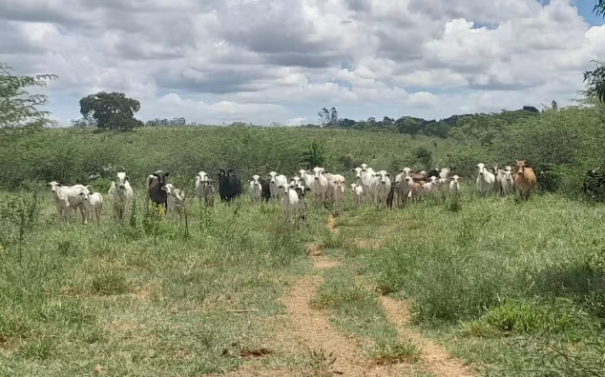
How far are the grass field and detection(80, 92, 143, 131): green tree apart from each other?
177 feet

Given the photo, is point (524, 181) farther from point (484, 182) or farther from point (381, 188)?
point (381, 188)

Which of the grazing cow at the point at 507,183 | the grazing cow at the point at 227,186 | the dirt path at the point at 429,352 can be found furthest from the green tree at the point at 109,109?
the dirt path at the point at 429,352

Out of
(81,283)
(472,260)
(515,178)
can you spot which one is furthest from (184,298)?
(515,178)

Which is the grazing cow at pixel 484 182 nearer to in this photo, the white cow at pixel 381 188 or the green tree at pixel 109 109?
the white cow at pixel 381 188

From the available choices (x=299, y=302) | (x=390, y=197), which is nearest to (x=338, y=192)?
(x=390, y=197)

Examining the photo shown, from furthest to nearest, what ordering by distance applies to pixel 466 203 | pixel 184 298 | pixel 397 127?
pixel 397 127 < pixel 466 203 < pixel 184 298

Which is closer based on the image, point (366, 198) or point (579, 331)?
point (579, 331)

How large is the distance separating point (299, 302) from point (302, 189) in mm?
9895

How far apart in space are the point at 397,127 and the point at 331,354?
Result: 276 feet

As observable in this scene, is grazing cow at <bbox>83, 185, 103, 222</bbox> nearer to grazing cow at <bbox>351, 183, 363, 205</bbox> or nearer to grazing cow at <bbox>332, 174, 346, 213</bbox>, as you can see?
grazing cow at <bbox>332, 174, 346, 213</bbox>

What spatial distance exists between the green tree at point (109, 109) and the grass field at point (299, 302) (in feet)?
177

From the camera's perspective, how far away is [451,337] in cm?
684

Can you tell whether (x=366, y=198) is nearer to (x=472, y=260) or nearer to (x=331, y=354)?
(x=472, y=260)

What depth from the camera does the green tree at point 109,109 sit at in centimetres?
6525
